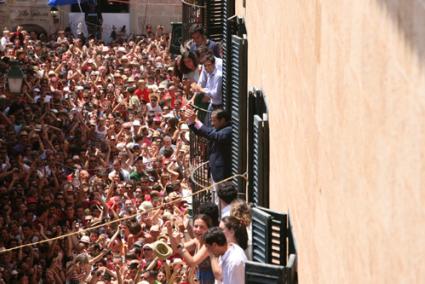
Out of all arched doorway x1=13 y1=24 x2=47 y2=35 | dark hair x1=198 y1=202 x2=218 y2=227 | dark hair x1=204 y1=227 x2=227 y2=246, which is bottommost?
arched doorway x1=13 y1=24 x2=47 y2=35

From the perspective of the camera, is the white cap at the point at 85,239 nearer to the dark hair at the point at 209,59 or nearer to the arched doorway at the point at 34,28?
the dark hair at the point at 209,59

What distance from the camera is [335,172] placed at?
546 centimetres

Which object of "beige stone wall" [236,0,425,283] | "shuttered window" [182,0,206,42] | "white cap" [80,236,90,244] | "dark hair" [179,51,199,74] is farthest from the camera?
"shuttered window" [182,0,206,42]

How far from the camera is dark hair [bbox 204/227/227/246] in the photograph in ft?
32.2

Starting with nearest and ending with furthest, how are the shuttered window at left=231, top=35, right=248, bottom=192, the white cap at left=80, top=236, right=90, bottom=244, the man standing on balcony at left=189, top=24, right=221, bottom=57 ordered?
1. the shuttered window at left=231, top=35, right=248, bottom=192
2. the man standing on balcony at left=189, top=24, right=221, bottom=57
3. the white cap at left=80, top=236, right=90, bottom=244

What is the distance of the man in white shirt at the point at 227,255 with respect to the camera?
9.57m

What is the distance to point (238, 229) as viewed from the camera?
33.1 feet

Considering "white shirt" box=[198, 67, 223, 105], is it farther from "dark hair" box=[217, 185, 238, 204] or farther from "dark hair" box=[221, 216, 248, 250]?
"dark hair" box=[221, 216, 248, 250]

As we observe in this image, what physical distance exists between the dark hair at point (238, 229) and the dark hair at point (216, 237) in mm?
193

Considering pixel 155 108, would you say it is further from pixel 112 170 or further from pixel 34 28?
pixel 34 28

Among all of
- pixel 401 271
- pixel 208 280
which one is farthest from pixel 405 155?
→ pixel 208 280

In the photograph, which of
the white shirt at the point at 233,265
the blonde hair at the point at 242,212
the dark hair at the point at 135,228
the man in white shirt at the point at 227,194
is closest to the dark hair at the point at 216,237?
the white shirt at the point at 233,265

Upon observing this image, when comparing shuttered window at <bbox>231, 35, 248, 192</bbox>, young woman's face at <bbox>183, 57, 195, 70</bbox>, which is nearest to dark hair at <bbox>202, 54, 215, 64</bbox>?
young woman's face at <bbox>183, 57, 195, 70</bbox>

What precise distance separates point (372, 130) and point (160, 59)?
29477 millimetres
